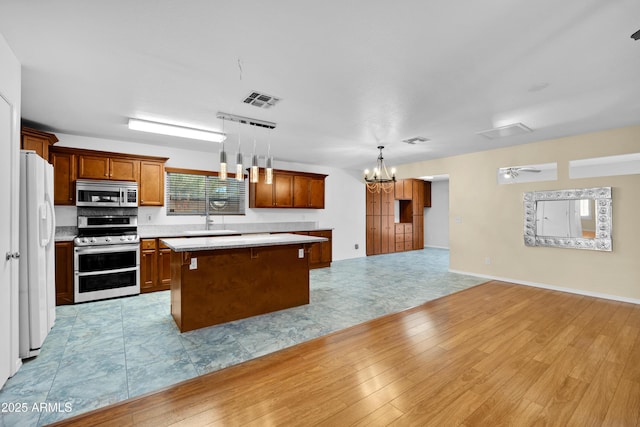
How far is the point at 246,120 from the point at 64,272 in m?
3.42

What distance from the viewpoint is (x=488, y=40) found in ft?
6.82

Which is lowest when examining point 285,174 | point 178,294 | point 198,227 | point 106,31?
point 178,294

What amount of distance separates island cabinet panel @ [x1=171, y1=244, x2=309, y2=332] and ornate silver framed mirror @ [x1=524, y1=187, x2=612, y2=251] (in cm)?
416

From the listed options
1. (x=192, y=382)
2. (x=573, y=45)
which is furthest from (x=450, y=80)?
(x=192, y=382)

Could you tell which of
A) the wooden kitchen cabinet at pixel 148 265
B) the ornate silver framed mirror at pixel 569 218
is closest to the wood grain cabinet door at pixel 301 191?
the wooden kitchen cabinet at pixel 148 265

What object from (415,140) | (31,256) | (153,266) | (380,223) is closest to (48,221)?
Answer: (31,256)

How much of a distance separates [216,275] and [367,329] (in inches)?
72.6

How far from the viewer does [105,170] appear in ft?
14.7

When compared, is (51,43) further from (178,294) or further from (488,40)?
(488,40)

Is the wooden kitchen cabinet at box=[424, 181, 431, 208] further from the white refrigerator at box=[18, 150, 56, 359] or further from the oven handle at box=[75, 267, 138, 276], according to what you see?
the white refrigerator at box=[18, 150, 56, 359]

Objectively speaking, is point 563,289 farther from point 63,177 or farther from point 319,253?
point 63,177

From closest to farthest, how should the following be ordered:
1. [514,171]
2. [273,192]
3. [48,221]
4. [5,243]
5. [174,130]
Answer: [5,243]
[48,221]
[174,130]
[514,171]
[273,192]

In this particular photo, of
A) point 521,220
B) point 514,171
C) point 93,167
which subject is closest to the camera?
point 93,167

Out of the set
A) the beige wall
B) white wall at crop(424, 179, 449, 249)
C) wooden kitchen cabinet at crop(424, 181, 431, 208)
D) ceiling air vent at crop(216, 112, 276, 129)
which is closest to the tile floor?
the beige wall
